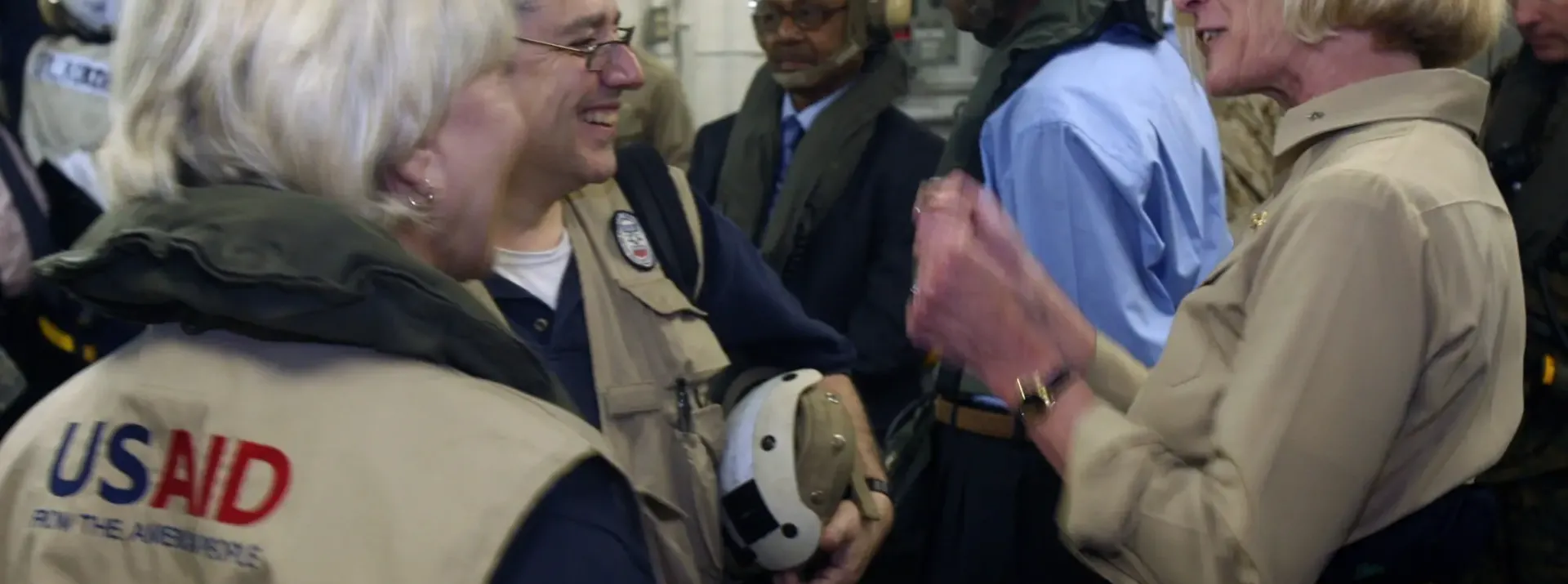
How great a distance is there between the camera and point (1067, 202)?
6.72ft

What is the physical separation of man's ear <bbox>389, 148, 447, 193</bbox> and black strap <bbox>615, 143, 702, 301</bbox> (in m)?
0.70

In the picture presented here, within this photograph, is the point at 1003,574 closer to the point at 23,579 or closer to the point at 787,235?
the point at 787,235

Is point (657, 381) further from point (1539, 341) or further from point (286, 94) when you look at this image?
point (1539, 341)

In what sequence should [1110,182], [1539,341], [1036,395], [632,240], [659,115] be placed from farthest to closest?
[659,115], [1539,341], [1110,182], [632,240], [1036,395]

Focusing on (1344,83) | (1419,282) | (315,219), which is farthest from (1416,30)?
(315,219)

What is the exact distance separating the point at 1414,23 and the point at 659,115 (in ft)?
7.92

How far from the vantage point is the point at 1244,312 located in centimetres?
130

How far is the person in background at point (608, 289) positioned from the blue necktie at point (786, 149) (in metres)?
1.32

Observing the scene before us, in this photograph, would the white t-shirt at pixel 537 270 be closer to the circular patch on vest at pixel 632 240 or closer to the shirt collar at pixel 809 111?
the circular patch on vest at pixel 632 240

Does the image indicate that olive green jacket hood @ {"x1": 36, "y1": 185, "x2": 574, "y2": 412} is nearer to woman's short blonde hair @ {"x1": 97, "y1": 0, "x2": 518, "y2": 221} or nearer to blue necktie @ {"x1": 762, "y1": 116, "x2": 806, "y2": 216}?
woman's short blonde hair @ {"x1": 97, "y1": 0, "x2": 518, "y2": 221}

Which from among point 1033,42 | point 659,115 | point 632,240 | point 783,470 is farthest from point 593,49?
point 659,115

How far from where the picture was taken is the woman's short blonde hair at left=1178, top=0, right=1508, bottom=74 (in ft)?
4.44

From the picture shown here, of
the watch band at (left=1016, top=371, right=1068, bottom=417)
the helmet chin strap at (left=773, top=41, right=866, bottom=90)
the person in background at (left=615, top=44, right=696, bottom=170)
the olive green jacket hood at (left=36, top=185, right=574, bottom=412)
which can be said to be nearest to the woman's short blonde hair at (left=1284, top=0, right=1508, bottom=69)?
the watch band at (left=1016, top=371, right=1068, bottom=417)

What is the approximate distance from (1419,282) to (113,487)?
1000 mm
